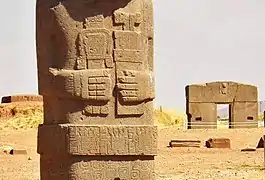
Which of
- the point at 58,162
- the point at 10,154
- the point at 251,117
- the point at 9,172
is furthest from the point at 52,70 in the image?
the point at 251,117

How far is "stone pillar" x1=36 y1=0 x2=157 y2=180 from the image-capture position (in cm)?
816

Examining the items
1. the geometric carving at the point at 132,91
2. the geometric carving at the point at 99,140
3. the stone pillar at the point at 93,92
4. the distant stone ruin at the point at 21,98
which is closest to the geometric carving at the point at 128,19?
the stone pillar at the point at 93,92

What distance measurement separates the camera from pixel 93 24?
827cm

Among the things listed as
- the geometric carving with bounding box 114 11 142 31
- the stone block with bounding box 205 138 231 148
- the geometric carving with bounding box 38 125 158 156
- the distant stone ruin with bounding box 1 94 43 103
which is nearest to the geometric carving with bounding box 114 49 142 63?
the geometric carving with bounding box 114 11 142 31

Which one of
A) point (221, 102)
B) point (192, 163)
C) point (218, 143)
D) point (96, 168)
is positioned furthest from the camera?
point (221, 102)

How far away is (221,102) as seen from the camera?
3130 centimetres

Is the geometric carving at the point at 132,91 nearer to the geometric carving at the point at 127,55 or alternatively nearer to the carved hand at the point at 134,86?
the carved hand at the point at 134,86

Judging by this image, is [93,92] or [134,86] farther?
[134,86]

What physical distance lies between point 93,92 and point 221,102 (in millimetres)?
23508

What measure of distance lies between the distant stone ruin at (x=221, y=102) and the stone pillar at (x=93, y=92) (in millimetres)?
22678

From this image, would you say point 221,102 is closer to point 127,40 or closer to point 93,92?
Result: point 127,40

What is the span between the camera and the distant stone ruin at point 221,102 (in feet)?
103

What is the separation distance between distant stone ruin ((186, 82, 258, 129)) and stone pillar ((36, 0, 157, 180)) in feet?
74.4

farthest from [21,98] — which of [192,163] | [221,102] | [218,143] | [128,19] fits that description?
[128,19]
